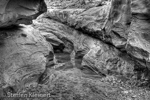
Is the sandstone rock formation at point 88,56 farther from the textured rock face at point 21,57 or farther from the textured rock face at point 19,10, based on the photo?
the textured rock face at point 19,10

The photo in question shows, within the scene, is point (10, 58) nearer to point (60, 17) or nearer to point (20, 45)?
point (20, 45)

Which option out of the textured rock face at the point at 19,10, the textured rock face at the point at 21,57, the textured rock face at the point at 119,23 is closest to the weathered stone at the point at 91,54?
the textured rock face at the point at 119,23

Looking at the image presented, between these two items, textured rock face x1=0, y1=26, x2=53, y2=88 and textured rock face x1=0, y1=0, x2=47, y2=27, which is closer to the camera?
textured rock face x1=0, y1=0, x2=47, y2=27

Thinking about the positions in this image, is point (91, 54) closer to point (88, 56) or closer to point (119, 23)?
point (88, 56)

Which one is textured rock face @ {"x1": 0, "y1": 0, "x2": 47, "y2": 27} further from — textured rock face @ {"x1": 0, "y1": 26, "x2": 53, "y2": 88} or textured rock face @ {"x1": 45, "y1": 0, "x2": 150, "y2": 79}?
textured rock face @ {"x1": 45, "y1": 0, "x2": 150, "y2": 79}

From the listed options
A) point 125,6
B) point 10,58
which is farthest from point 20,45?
point 125,6

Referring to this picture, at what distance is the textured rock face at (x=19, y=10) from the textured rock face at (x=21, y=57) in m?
0.72

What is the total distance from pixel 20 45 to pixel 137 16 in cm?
480

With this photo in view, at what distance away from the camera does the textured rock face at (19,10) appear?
6.62 metres

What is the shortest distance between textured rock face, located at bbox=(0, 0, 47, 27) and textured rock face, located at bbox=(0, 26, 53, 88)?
2.38ft

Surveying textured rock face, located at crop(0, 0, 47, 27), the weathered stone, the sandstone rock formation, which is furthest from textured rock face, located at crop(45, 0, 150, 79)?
textured rock face, located at crop(0, 0, 47, 27)

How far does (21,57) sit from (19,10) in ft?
6.01

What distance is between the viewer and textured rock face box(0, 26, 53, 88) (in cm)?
709

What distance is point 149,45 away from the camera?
711cm
